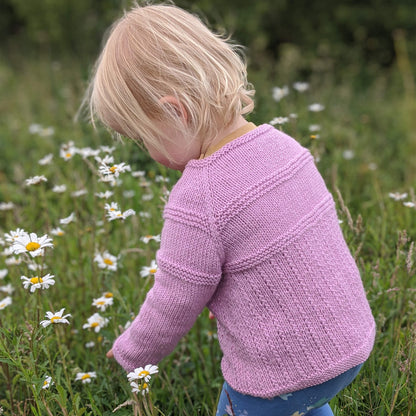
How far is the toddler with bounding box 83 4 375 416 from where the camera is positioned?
140cm

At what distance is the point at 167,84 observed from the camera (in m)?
1.45

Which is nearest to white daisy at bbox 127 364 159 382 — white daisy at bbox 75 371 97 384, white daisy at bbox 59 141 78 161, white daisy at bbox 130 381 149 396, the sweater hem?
white daisy at bbox 130 381 149 396

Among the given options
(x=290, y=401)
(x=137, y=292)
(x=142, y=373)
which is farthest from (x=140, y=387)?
(x=137, y=292)

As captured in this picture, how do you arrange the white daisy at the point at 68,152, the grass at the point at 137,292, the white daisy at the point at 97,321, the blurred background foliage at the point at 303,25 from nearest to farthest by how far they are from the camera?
the grass at the point at 137,292, the white daisy at the point at 97,321, the white daisy at the point at 68,152, the blurred background foliage at the point at 303,25

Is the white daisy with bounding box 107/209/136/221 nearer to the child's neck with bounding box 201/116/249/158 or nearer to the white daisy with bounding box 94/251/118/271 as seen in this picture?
the white daisy with bounding box 94/251/118/271

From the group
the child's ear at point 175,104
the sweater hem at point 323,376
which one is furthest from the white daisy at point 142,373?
the child's ear at point 175,104

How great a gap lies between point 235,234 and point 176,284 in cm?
20

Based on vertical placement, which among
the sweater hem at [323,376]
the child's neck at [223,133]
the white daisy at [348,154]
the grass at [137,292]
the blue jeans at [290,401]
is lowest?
the white daisy at [348,154]

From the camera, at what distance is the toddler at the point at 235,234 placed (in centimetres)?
140

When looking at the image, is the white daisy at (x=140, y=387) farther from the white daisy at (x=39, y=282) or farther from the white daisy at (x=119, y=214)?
the white daisy at (x=119, y=214)

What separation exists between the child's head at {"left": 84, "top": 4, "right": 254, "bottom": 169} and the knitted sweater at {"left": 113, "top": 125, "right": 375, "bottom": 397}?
0.33 ft

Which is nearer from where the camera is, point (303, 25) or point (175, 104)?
point (175, 104)

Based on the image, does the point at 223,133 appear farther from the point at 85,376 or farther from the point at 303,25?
the point at 303,25

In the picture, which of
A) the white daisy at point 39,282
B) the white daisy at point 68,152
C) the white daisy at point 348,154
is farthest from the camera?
the white daisy at point 348,154
